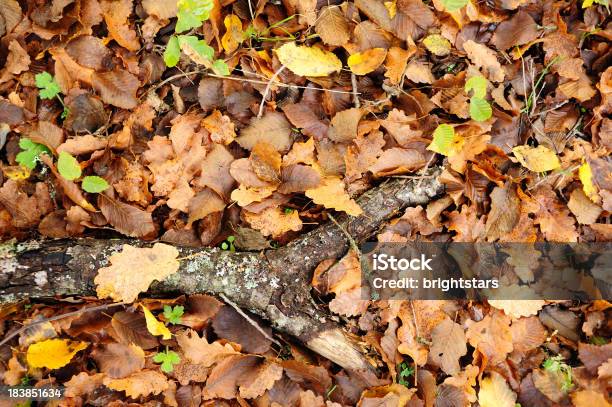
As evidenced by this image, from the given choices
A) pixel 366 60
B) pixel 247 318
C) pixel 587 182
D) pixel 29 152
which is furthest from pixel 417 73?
pixel 29 152

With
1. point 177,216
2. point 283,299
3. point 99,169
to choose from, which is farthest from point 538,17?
point 99,169

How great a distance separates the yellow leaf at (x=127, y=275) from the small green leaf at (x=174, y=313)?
0.14 metres

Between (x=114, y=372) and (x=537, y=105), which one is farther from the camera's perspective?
(x=537, y=105)

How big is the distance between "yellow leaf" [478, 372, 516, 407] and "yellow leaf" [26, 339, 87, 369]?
1.86 metres

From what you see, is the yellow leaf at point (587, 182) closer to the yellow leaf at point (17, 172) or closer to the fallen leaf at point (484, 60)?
the fallen leaf at point (484, 60)

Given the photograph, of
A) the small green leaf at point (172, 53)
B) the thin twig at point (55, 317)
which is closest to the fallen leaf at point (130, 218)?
the thin twig at point (55, 317)

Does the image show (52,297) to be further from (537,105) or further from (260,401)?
(537,105)

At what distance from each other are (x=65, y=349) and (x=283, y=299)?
1.01 m

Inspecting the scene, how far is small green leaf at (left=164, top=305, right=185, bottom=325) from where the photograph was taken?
2.27 metres

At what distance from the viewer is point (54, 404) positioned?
88.9 inches

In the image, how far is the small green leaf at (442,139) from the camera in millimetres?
2354

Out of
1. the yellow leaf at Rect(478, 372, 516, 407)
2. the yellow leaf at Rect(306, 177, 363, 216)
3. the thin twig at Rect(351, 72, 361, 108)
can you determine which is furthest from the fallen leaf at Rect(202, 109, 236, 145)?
the yellow leaf at Rect(478, 372, 516, 407)

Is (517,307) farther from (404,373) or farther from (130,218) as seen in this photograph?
(130,218)

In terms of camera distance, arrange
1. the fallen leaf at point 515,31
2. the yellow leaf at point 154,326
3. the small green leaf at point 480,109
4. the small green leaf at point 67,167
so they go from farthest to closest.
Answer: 1. the fallen leaf at point 515,31
2. the small green leaf at point 480,109
3. the small green leaf at point 67,167
4. the yellow leaf at point 154,326
